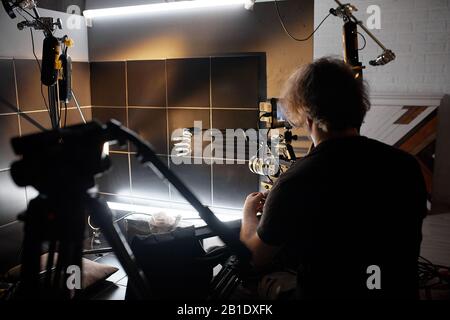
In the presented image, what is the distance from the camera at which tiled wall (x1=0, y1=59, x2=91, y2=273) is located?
342 centimetres

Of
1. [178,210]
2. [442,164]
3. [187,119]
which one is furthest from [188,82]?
[442,164]

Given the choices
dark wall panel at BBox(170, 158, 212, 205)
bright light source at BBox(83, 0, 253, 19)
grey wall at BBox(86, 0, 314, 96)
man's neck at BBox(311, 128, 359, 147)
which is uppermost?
bright light source at BBox(83, 0, 253, 19)

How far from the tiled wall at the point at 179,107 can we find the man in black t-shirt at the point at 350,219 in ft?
8.92

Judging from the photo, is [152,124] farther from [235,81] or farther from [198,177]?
[235,81]

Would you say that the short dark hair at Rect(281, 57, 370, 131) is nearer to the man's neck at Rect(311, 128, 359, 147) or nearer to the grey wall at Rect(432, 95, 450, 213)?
the man's neck at Rect(311, 128, 359, 147)

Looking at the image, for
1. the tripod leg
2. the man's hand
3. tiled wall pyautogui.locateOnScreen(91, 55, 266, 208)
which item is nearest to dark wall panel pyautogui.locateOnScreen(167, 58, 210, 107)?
tiled wall pyautogui.locateOnScreen(91, 55, 266, 208)

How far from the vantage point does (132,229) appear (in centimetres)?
296

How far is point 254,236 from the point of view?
3.81 feet

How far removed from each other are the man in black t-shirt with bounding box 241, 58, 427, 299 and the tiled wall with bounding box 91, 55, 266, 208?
8.92 feet

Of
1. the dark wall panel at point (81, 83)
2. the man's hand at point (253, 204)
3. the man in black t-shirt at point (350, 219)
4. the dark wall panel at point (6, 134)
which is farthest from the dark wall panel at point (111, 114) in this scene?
the man in black t-shirt at point (350, 219)

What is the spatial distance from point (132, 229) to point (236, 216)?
51.5 inches

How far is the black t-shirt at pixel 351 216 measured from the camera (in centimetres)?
100

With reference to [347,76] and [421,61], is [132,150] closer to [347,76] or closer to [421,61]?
[421,61]

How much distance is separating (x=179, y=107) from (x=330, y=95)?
3.04 meters
